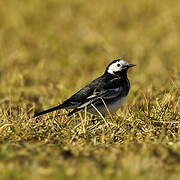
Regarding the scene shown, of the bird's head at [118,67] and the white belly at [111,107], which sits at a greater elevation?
the bird's head at [118,67]

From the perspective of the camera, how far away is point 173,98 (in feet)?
18.0

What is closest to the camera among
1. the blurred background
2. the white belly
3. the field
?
the field

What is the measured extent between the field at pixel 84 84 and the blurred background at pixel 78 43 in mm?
23

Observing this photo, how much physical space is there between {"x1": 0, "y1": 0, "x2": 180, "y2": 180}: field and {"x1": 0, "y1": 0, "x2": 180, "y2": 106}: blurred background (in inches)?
0.9

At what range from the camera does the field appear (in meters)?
3.79

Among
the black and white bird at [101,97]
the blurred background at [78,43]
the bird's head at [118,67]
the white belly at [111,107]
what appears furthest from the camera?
the blurred background at [78,43]

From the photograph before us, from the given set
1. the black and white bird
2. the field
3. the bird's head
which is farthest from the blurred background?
the black and white bird

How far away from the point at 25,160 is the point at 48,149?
0.34 m

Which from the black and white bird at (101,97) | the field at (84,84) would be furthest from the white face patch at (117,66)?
the field at (84,84)

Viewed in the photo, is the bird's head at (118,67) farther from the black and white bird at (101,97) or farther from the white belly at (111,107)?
the white belly at (111,107)

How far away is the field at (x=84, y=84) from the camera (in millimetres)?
3795

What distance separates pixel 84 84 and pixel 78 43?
3.25 m

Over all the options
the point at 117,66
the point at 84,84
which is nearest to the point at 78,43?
the point at 84,84

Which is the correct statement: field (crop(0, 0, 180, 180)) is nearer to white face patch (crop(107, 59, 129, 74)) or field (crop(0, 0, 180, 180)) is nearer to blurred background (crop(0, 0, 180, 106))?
blurred background (crop(0, 0, 180, 106))
